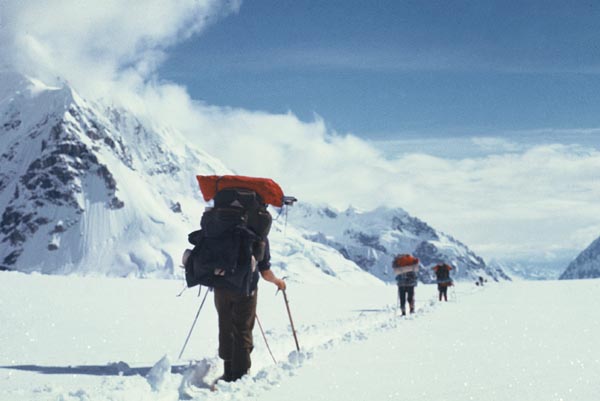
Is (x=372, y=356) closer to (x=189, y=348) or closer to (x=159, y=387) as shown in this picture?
(x=159, y=387)

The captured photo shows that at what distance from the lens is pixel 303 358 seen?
7.58m

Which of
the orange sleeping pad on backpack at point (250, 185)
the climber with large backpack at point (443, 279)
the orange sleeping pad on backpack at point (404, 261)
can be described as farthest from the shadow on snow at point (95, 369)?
the climber with large backpack at point (443, 279)

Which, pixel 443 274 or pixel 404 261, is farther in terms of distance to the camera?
pixel 443 274

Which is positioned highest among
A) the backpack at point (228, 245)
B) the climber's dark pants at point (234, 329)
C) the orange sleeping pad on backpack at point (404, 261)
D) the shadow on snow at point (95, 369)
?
the orange sleeping pad on backpack at point (404, 261)

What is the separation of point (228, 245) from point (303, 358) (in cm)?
183

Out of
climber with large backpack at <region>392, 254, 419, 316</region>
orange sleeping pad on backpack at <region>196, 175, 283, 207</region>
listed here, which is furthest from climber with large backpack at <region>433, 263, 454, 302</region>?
orange sleeping pad on backpack at <region>196, 175, 283, 207</region>

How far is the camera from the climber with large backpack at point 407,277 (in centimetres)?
1903

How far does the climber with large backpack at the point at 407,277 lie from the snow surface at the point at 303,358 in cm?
435

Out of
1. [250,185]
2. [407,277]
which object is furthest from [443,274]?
[250,185]

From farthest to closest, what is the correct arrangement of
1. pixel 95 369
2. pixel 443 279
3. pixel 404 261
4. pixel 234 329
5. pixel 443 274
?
pixel 443 274, pixel 443 279, pixel 404 261, pixel 95 369, pixel 234 329

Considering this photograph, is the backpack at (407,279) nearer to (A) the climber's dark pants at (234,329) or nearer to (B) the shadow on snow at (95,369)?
(B) the shadow on snow at (95,369)

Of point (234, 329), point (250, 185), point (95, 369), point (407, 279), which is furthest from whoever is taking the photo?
point (407, 279)

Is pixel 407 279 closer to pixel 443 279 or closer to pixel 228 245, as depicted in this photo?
pixel 443 279

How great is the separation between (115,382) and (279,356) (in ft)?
11.3
